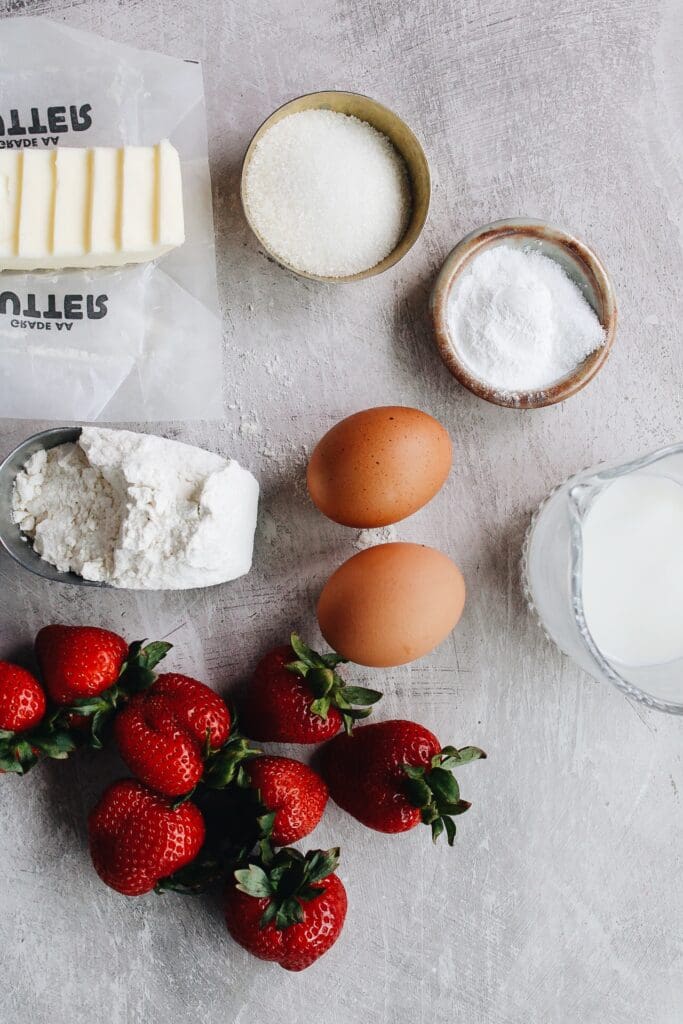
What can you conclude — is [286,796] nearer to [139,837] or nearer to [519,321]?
[139,837]

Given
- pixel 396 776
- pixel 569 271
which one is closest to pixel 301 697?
pixel 396 776

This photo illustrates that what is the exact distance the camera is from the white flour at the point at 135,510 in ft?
2.96

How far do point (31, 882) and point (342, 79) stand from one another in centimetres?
117

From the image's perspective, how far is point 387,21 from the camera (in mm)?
1057

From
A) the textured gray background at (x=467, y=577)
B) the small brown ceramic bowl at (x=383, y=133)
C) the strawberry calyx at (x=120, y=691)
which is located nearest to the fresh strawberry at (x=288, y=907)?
the textured gray background at (x=467, y=577)

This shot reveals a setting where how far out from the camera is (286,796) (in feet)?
3.16

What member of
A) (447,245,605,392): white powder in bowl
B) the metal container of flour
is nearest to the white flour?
the metal container of flour

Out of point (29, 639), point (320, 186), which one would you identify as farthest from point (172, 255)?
point (29, 639)

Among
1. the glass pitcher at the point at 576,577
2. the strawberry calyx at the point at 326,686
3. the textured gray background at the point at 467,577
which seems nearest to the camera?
the glass pitcher at the point at 576,577

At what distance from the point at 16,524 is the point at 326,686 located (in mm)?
433

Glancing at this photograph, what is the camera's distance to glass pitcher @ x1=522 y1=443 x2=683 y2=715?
0.84 meters

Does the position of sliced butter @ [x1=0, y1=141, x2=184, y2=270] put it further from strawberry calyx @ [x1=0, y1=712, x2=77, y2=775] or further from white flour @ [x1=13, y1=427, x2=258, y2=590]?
strawberry calyx @ [x1=0, y1=712, x2=77, y2=775]

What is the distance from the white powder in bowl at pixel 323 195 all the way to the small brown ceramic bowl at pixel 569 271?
10cm

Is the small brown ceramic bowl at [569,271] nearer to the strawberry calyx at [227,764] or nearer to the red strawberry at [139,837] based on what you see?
the strawberry calyx at [227,764]
